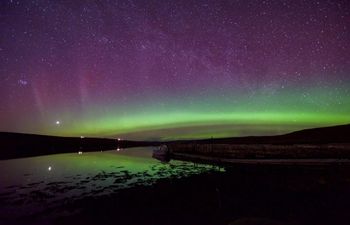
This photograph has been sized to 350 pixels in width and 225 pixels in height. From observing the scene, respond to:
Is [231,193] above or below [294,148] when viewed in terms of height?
below

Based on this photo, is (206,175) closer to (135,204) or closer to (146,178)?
(146,178)

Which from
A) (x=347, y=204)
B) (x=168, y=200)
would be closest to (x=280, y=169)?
(x=347, y=204)

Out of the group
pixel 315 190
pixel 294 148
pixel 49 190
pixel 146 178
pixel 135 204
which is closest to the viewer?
pixel 135 204

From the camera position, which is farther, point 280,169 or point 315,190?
point 280,169

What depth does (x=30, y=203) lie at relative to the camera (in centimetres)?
1642

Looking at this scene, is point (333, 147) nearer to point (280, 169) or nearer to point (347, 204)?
point (280, 169)

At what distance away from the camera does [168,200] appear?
17109mm

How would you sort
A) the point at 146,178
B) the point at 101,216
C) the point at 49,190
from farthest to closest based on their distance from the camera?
the point at 146,178, the point at 49,190, the point at 101,216

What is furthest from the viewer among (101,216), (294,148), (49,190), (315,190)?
(294,148)

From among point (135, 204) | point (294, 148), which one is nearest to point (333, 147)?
point (294, 148)

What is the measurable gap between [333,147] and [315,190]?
18201mm

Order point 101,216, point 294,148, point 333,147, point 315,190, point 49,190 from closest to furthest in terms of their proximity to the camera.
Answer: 1. point 101,216
2. point 315,190
3. point 49,190
4. point 333,147
5. point 294,148

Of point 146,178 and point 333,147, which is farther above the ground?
point 333,147

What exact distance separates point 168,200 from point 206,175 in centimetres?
1053
